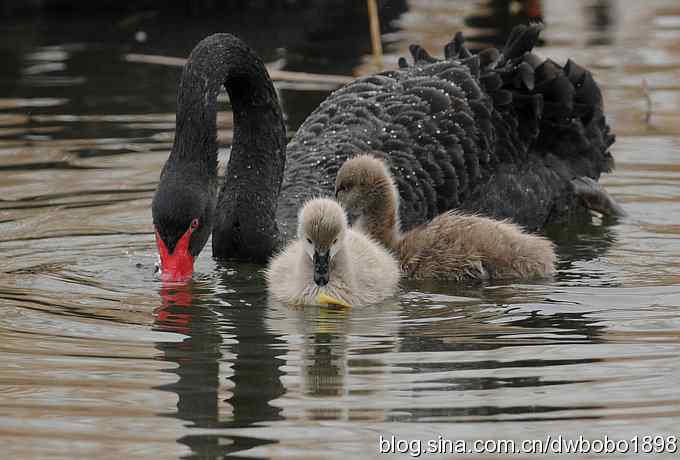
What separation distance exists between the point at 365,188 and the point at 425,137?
81 centimetres

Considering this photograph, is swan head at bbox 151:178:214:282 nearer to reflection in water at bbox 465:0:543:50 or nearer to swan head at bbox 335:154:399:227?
swan head at bbox 335:154:399:227

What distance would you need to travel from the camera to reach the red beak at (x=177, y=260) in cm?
610

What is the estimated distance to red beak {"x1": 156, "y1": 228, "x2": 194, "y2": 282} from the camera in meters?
6.10

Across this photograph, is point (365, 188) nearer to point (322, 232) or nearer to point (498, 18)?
point (322, 232)

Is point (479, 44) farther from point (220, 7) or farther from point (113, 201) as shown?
point (113, 201)

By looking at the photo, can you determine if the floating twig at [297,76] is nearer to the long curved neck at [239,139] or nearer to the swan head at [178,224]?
the long curved neck at [239,139]

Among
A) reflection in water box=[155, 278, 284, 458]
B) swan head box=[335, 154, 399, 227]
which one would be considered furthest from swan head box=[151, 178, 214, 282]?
swan head box=[335, 154, 399, 227]

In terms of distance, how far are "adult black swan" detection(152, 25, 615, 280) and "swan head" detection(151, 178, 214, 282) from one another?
14.7 inches

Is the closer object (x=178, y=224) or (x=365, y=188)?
(x=178, y=224)

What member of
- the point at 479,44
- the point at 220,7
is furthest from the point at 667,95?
the point at 220,7

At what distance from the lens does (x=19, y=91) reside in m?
11.1

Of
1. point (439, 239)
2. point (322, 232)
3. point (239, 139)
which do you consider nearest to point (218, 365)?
point (322, 232)

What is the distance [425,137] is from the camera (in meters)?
7.45

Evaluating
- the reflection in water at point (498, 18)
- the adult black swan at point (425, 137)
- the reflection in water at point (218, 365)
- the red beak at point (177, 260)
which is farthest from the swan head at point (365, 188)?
the reflection in water at point (498, 18)
